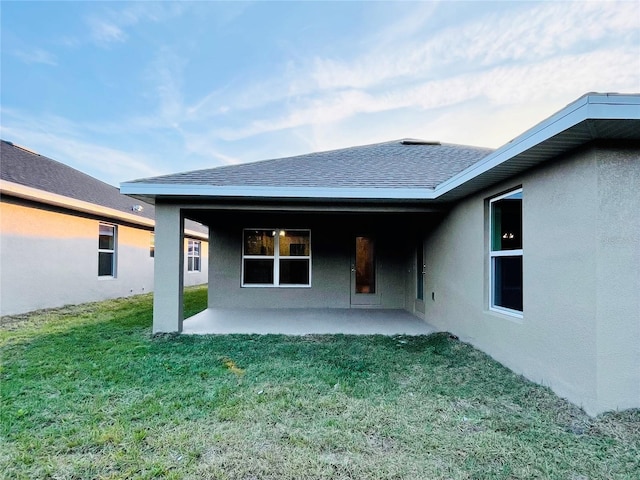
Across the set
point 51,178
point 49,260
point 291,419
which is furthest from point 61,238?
point 291,419

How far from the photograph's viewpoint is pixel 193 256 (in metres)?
17.9

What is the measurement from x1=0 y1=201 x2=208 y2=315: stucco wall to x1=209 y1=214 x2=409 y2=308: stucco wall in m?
4.03

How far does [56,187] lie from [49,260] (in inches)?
78.0

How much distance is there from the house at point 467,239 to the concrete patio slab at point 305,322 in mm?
456

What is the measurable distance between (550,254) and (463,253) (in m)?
2.20

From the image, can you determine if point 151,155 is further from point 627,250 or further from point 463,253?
point 627,250

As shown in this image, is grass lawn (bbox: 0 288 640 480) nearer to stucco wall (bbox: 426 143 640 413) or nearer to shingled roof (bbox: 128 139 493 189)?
stucco wall (bbox: 426 143 640 413)

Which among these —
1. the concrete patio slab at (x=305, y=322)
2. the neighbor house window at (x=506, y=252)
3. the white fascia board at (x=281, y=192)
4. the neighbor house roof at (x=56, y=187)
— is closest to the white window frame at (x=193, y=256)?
the neighbor house roof at (x=56, y=187)

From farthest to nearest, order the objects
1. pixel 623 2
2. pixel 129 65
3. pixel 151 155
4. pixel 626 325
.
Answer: pixel 151 155 → pixel 129 65 → pixel 623 2 → pixel 626 325

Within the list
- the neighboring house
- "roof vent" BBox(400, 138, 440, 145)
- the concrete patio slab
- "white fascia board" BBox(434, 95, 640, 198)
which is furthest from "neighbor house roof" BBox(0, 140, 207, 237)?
"roof vent" BBox(400, 138, 440, 145)

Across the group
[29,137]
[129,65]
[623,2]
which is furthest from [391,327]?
[29,137]

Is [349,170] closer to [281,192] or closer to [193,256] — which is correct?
[281,192]

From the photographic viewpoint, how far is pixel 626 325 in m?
3.19

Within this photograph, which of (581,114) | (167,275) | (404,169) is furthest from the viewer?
(404,169)
